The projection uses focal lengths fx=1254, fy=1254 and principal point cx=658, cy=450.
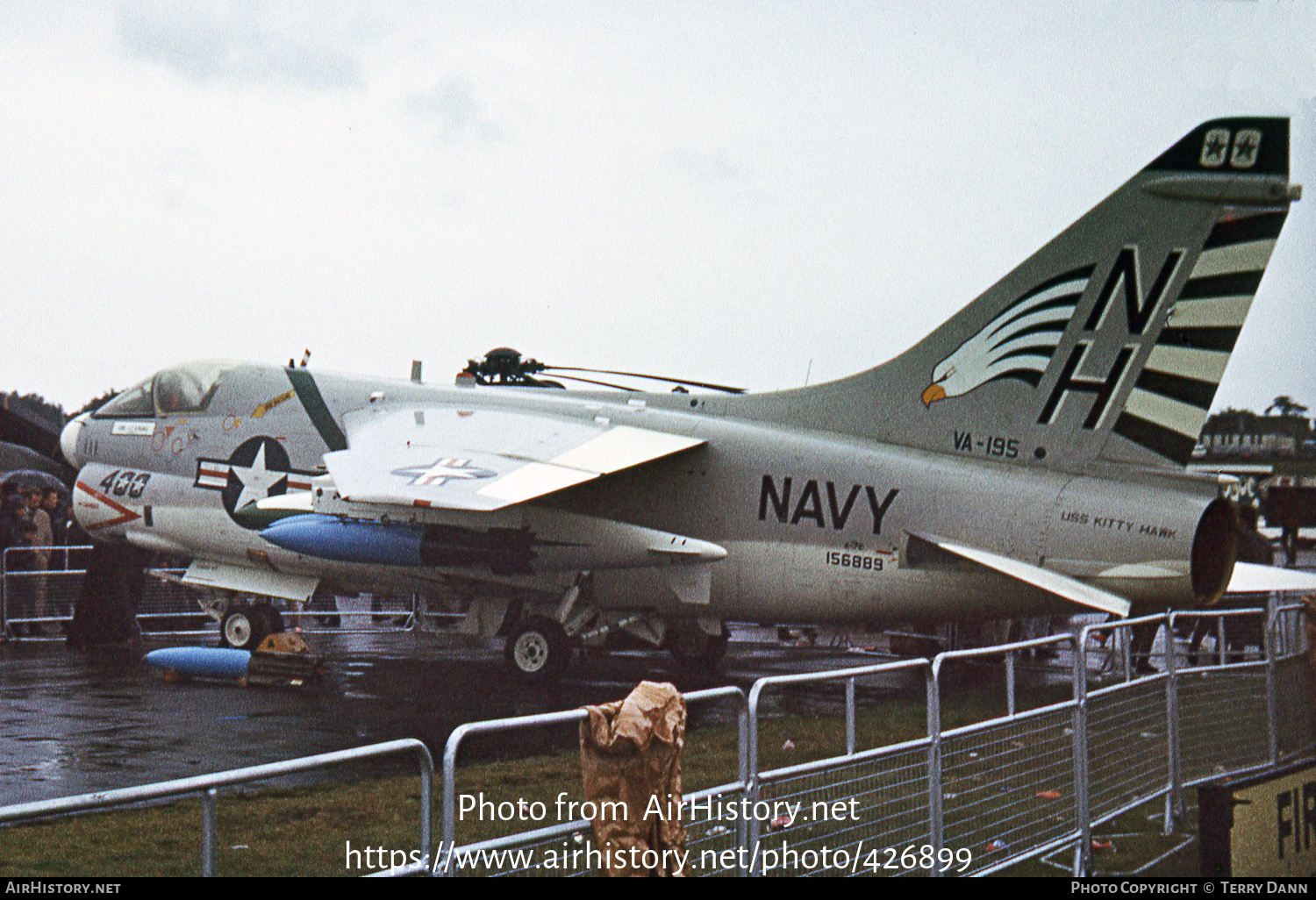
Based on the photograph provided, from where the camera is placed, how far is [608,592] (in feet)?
46.8

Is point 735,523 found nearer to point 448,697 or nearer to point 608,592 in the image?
point 608,592

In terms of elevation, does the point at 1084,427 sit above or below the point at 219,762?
above

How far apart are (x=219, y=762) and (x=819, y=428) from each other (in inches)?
275

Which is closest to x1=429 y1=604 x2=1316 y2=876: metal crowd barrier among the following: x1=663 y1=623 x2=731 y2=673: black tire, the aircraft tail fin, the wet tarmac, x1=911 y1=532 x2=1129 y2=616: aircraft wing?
x1=911 y1=532 x2=1129 y2=616: aircraft wing

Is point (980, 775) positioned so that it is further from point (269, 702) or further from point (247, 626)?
point (247, 626)

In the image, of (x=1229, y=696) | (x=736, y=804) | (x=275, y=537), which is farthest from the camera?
(x=275, y=537)

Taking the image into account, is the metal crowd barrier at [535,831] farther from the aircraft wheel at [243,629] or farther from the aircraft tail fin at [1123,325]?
the aircraft wheel at [243,629]

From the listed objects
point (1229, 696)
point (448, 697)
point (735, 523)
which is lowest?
point (448, 697)

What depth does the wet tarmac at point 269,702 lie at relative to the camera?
9.93 meters

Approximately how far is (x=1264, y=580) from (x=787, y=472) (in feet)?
16.2

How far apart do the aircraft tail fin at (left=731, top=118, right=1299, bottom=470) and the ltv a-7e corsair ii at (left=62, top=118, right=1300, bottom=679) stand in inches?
0.8

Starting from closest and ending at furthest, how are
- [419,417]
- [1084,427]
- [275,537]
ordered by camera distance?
[1084,427] < [275,537] < [419,417]
